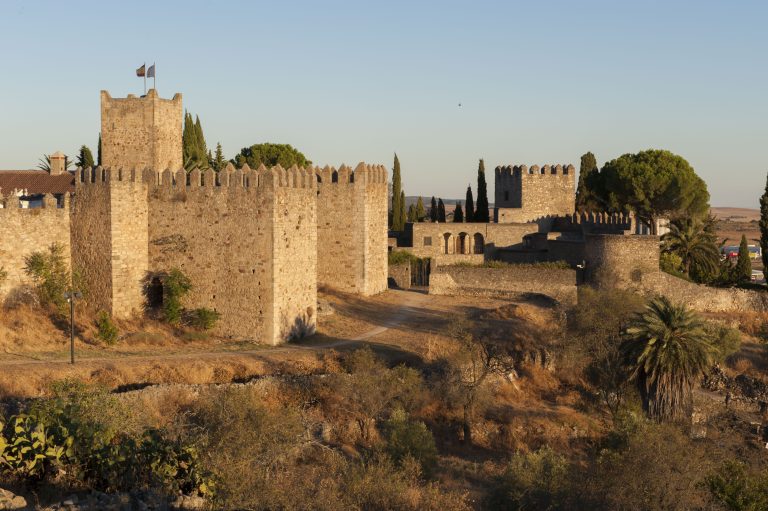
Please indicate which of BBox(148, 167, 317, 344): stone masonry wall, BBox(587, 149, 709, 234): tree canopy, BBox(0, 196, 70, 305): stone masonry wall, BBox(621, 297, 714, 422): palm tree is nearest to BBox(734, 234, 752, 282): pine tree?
BBox(587, 149, 709, 234): tree canopy

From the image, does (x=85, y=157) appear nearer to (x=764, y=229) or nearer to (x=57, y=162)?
Answer: (x=57, y=162)

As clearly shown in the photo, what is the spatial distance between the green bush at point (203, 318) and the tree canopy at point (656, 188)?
97.6ft

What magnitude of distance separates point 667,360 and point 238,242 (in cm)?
1255

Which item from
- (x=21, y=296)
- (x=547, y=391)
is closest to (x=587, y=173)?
(x=547, y=391)

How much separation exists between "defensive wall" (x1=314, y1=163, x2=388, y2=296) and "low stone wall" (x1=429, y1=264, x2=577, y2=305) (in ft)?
13.1

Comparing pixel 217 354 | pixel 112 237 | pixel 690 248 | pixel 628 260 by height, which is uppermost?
pixel 112 237

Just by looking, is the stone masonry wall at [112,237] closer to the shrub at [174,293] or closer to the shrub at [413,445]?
the shrub at [174,293]

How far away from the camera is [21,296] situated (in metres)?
26.6

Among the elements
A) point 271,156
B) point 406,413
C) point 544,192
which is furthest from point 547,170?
point 406,413

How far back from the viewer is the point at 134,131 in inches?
1163

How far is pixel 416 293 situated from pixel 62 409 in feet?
75.3

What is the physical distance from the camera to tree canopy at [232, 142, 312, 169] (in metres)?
52.6

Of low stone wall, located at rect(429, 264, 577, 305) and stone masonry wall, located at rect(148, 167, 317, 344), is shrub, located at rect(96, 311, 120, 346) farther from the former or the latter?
low stone wall, located at rect(429, 264, 577, 305)

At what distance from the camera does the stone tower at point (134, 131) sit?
29406 millimetres
